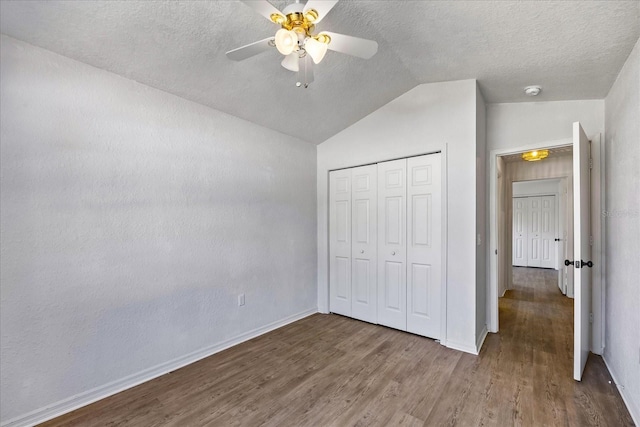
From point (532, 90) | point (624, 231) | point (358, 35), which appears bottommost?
point (624, 231)

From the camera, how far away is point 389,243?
3332 millimetres

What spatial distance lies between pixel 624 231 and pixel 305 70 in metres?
2.56

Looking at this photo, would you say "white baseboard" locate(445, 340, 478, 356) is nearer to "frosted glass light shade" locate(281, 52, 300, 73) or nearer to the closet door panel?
"frosted glass light shade" locate(281, 52, 300, 73)

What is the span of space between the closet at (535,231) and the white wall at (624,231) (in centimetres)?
546

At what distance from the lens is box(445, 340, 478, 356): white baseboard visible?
2.68 m

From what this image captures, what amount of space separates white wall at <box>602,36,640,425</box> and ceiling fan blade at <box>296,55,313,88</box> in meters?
2.11

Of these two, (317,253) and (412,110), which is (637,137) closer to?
(412,110)

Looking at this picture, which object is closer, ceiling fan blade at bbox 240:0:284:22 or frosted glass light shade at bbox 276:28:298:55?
ceiling fan blade at bbox 240:0:284:22

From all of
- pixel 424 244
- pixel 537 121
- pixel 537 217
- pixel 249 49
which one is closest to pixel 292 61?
pixel 249 49

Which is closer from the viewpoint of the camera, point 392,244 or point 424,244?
point 424,244

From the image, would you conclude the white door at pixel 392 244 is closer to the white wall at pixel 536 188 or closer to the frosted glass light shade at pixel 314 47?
the frosted glass light shade at pixel 314 47

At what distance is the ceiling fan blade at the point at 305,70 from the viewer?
175 cm

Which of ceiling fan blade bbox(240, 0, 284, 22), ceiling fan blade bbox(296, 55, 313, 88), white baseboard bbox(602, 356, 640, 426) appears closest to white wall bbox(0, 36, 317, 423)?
ceiling fan blade bbox(296, 55, 313, 88)

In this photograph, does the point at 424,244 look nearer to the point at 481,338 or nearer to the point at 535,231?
the point at 481,338
